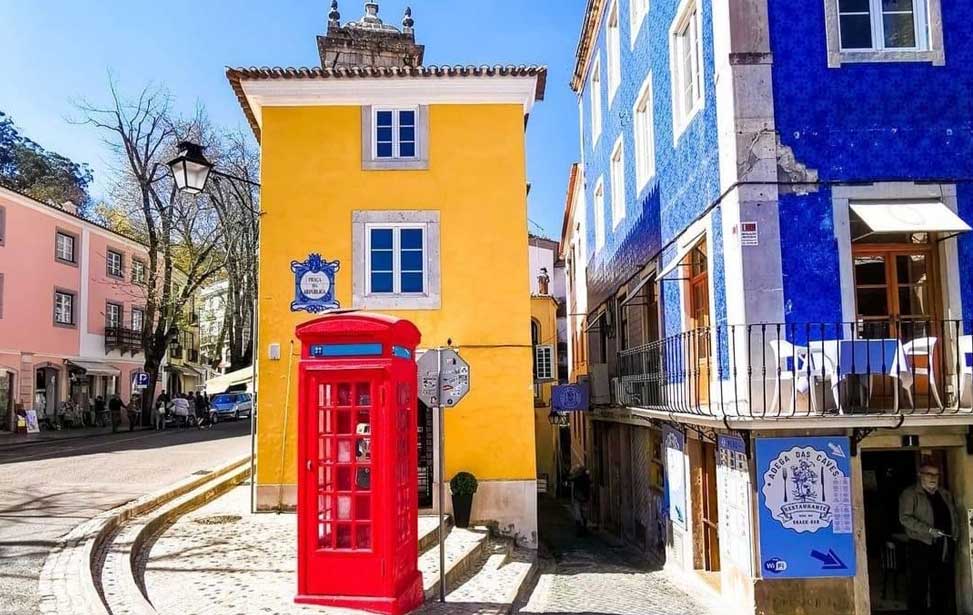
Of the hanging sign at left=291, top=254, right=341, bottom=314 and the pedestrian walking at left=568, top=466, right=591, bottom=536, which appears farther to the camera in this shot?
the pedestrian walking at left=568, top=466, right=591, bottom=536

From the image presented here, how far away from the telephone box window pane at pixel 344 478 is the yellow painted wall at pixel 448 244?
18.9 ft

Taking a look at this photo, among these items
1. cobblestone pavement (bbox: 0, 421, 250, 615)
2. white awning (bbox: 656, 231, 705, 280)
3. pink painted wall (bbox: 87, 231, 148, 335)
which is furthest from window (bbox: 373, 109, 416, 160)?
pink painted wall (bbox: 87, 231, 148, 335)

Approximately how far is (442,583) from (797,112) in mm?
6584

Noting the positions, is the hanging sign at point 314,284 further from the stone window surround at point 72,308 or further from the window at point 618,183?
the stone window surround at point 72,308

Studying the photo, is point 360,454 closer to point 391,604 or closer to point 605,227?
point 391,604

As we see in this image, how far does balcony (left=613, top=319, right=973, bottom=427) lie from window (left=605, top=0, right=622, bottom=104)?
8.87 meters

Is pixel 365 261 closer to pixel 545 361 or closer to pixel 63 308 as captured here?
pixel 545 361

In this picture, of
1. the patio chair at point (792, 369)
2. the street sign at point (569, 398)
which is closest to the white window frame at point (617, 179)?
the street sign at point (569, 398)

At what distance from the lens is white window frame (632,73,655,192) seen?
14.4 meters

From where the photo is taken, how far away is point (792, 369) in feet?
30.2

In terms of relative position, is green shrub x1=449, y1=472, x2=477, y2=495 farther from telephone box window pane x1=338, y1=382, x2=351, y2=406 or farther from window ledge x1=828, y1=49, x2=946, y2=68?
window ledge x1=828, y1=49, x2=946, y2=68

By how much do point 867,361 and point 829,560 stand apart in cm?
229

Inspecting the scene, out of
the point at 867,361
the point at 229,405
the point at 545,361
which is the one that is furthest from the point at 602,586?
the point at 229,405

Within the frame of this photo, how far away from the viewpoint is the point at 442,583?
8.54 m
